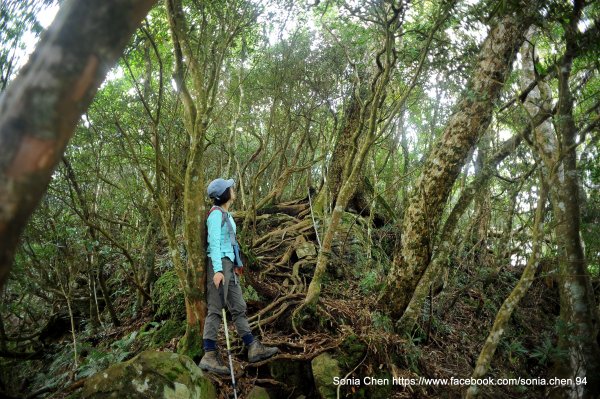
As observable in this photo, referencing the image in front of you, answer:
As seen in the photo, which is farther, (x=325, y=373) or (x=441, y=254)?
(x=441, y=254)

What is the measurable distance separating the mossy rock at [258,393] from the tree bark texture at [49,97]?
3283mm

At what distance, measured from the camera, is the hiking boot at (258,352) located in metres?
4.19

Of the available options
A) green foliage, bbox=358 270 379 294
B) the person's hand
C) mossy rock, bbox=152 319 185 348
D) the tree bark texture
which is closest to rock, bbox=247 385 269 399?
the person's hand

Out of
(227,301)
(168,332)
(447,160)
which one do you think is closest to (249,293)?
(168,332)

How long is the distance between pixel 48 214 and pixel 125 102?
2687 millimetres

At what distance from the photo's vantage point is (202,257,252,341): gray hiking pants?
4.04 meters

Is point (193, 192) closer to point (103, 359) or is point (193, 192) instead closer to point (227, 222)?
point (227, 222)

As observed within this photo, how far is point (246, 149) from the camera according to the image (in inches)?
530

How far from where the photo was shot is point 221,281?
13.3 ft

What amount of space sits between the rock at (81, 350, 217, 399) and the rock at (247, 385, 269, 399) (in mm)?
573

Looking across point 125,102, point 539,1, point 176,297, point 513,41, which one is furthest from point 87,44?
point 125,102

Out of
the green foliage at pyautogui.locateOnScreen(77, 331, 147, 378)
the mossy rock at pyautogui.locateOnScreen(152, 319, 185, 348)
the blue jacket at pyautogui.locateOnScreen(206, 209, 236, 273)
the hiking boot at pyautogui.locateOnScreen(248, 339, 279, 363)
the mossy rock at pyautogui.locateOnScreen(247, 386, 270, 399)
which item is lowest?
the mossy rock at pyautogui.locateOnScreen(247, 386, 270, 399)

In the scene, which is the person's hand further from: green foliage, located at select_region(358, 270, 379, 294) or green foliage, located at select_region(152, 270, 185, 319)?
green foliage, located at select_region(358, 270, 379, 294)

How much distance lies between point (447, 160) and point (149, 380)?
179 inches
